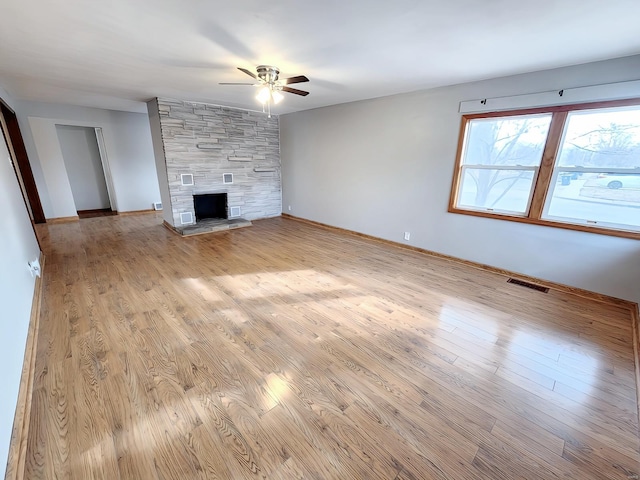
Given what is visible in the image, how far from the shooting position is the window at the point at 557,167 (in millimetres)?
2518

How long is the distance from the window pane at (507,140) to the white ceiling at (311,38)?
0.53 metres

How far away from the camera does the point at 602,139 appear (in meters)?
2.59

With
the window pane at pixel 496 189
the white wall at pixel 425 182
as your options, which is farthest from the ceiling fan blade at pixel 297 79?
the window pane at pixel 496 189

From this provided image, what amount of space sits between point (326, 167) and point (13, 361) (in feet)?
15.4

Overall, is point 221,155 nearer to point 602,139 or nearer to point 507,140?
point 507,140

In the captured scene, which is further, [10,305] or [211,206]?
[211,206]

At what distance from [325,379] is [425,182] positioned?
3.18 m

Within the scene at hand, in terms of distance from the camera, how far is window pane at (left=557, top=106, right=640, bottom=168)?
245 centimetres

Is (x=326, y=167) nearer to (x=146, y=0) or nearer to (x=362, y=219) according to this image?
(x=362, y=219)

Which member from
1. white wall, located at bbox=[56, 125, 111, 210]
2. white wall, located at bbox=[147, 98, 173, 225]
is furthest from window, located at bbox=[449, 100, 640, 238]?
white wall, located at bbox=[56, 125, 111, 210]

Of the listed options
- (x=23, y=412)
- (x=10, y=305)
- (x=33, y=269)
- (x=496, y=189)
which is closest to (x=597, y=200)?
(x=496, y=189)

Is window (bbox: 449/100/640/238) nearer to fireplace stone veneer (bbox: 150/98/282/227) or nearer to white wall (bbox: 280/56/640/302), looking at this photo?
white wall (bbox: 280/56/640/302)

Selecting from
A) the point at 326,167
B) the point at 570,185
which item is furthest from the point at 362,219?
the point at 570,185

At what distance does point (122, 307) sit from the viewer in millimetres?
2486
